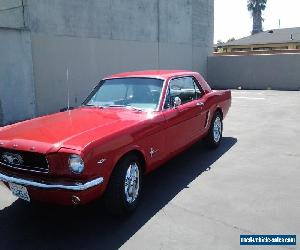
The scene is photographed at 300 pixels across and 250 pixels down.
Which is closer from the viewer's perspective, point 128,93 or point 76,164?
point 76,164

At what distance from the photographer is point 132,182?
417cm

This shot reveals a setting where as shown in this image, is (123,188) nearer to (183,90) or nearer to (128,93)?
(128,93)

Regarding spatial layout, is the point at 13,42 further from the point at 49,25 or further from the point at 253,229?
the point at 253,229

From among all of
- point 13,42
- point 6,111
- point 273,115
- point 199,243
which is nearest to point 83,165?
point 199,243

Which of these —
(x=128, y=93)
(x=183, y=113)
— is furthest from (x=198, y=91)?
(x=128, y=93)

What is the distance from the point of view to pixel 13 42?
9844mm

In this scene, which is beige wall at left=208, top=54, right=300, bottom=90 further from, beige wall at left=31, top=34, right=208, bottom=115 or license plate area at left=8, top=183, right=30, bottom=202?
license plate area at left=8, top=183, right=30, bottom=202

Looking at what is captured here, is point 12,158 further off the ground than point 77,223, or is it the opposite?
point 12,158

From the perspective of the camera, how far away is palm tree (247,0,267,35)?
59.2 m

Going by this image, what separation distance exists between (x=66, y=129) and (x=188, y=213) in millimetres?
1727

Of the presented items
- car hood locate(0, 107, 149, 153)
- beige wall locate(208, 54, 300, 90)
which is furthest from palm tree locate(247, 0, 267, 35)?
car hood locate(0, 107, 149, 153)

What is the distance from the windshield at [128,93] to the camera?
502 cm

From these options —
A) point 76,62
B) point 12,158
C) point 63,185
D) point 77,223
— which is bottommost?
point 77,223

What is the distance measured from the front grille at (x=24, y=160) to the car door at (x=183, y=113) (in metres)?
1.84
